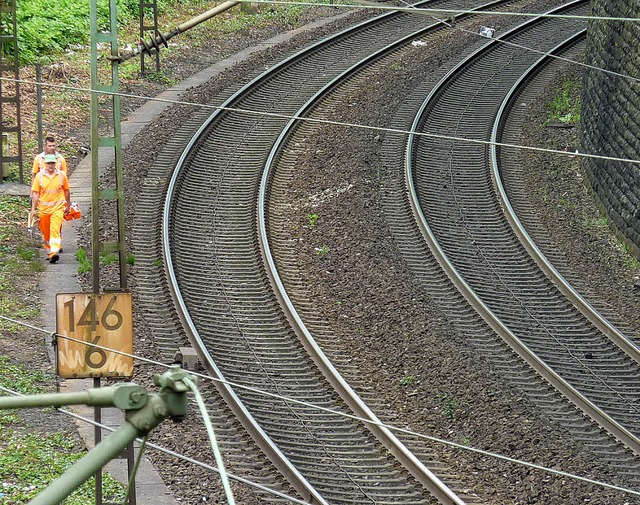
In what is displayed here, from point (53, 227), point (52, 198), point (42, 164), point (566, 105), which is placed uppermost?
point (42, 164)

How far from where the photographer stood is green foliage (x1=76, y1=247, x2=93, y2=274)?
1588 centimetres

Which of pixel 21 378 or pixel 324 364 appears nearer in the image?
pixel 21 378

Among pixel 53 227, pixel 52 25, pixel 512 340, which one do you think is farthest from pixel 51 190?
pixel 52 25

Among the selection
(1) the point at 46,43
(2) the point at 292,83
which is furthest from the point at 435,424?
(1) the point at 46,43

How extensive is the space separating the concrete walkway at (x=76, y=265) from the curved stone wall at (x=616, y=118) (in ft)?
23.4

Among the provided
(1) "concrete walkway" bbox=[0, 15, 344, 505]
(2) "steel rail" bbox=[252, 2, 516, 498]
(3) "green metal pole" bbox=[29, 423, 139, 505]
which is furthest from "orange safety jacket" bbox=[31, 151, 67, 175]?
(3) "green metal pole" bbox=[29, 423, 139, 505]

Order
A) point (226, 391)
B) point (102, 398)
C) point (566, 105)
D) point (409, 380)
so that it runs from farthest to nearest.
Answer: point (566, 105)
point (409, 380)
point (226, 391)
point (102, 398)

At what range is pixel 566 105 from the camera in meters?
23.7

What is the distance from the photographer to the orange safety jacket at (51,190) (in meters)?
16.0

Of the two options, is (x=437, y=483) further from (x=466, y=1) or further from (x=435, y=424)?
(x=466, y=1)

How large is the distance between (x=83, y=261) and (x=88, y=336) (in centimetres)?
679

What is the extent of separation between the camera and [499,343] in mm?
13508

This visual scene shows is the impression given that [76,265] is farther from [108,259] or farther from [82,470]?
[82,470]

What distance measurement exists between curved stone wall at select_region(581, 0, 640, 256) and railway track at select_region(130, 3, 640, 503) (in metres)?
5.16
